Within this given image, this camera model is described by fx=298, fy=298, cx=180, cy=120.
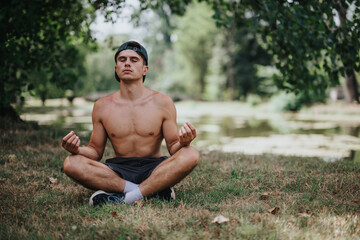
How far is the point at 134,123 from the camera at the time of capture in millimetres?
2955

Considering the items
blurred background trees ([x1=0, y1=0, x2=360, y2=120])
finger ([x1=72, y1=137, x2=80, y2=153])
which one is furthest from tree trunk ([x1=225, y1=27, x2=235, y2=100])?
finger ([x1=72, y1=137, x2=80, y2=153])

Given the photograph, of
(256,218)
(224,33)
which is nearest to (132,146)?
(256,218)

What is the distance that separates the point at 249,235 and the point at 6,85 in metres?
5.79

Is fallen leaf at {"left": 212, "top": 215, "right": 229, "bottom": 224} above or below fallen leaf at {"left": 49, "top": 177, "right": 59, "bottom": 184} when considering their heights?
above

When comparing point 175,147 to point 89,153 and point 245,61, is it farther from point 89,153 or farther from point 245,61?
point 245,61

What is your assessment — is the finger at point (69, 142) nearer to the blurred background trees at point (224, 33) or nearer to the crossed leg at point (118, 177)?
the crossed leg at point (118, 177)

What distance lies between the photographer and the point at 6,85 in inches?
236

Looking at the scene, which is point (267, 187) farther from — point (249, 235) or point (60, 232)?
point (60, 232)

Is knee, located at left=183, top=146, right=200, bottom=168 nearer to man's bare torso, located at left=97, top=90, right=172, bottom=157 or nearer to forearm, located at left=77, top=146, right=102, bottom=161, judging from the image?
man's bare torso, located at left=97, top=90, right=172, bottom=157

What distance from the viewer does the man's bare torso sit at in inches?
116

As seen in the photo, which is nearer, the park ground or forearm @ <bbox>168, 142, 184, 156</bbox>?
the park ground

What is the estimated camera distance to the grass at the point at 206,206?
210 cm

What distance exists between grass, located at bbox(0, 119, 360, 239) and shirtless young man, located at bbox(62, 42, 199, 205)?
0.22 metres

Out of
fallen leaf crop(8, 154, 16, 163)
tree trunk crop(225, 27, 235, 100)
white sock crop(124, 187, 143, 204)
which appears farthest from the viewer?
tree trunk crop(225, 27, 235, 100)
